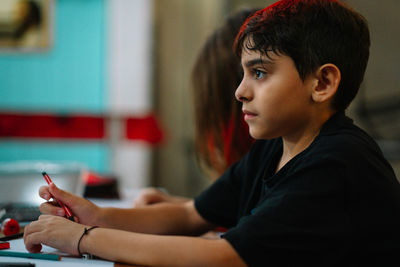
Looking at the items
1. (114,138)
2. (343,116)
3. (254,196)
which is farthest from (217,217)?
(114,138)

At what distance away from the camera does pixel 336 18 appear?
2.47ft

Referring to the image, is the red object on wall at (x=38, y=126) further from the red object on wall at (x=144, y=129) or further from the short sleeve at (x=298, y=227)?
the short sleeve at (x=298, y=227)

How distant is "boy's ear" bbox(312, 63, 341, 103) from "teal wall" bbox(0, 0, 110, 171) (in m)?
3.02

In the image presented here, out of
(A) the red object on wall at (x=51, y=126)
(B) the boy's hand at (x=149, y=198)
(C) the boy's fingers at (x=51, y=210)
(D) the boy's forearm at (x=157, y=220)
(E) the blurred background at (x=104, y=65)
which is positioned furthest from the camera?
(E) the blurred background at (x=104, y=65)

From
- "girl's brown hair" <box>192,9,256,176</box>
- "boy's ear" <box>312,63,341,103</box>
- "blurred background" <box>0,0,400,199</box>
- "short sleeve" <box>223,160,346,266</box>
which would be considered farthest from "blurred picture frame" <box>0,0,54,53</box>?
"short sleeve" <box>223,160,346,266</box>

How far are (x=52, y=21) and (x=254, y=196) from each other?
3.14 metres

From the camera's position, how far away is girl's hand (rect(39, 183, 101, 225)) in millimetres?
838

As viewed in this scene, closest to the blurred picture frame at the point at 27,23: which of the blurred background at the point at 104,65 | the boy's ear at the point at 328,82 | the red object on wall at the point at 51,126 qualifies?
the blurred background at the point at 104,65

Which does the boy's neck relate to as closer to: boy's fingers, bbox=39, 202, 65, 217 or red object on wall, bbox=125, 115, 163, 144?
boy's fingers, bbox=39, 202, 65, 217

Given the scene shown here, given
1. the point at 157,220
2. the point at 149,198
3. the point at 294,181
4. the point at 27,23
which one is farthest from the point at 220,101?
the point at 27,23

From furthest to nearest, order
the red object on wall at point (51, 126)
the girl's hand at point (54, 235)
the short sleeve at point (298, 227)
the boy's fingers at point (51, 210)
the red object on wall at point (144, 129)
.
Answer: the red object on wall at point (144, 129) → the red object on wall at point (51, 126) → the boy's fingers at point (51, 210) → the girl's hand at point (54, 235) → the short sleeve at point (298, 227)

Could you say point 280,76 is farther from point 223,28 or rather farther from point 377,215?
point 223,28

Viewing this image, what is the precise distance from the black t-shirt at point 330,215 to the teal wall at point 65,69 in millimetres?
3108

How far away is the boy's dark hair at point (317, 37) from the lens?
745mm
